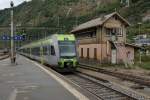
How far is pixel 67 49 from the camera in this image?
114ft

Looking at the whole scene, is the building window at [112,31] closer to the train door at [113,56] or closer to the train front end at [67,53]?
the train door at [113,56]

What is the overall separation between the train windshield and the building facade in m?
12.9

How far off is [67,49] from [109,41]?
14.3 metres

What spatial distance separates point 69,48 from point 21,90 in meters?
17.5

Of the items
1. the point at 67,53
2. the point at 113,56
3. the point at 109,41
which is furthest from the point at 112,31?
the point at 67,53

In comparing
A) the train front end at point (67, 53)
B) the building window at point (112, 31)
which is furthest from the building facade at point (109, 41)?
the train front end at point (67, 53)

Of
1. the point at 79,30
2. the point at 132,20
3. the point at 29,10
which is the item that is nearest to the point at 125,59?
the point at 79,30

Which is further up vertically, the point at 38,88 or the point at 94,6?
the point at 94,6

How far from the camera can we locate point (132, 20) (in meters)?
121

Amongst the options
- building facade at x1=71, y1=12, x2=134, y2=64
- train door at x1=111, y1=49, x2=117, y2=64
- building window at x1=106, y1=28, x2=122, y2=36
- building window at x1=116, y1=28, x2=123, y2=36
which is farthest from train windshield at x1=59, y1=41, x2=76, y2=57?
building window at x1=116, y1=28, x2=123, y2=36

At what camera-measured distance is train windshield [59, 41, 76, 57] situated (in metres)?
34.4

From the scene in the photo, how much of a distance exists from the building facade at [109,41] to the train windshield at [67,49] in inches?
508

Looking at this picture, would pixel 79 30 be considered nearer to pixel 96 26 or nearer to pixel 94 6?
pixel 96 26

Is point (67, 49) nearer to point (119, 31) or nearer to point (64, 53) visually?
point (64, 53)
